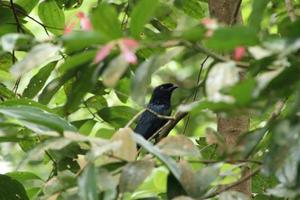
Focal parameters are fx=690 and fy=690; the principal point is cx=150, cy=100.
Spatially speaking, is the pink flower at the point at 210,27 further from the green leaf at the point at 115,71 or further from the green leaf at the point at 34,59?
the green leaf at the point at 34,59

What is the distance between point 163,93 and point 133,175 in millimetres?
3176

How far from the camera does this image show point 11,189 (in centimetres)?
215

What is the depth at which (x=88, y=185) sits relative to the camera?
1.22 metres

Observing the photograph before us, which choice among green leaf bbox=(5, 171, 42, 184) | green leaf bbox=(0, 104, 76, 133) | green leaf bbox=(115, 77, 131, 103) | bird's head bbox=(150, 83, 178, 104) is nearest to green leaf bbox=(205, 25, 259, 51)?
green leaf bbox=(0, 104, 76, 133)

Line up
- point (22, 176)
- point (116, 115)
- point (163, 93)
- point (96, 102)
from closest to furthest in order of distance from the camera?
point (22, 176), point (116, 115), point (96, 102), point (163, 93)

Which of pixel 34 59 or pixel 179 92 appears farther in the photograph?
pixel 179 92

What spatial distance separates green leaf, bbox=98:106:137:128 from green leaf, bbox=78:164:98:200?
4.00 feet

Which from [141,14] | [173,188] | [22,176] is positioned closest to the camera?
[141,14]

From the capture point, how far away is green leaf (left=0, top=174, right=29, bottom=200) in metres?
2.14

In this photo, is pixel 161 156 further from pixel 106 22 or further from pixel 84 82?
pixel 106 22

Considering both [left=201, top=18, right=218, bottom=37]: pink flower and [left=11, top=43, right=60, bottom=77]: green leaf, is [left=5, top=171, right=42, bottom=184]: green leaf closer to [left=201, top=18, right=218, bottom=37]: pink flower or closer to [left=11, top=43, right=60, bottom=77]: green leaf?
[left=11, top=43, right=60, bottom=77]: green leaf

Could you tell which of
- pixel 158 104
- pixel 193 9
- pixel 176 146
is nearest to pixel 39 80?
pixel 193 9

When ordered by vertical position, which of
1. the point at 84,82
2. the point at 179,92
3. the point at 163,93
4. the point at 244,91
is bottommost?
the point at 163,93

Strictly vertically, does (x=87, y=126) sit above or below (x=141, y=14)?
below
